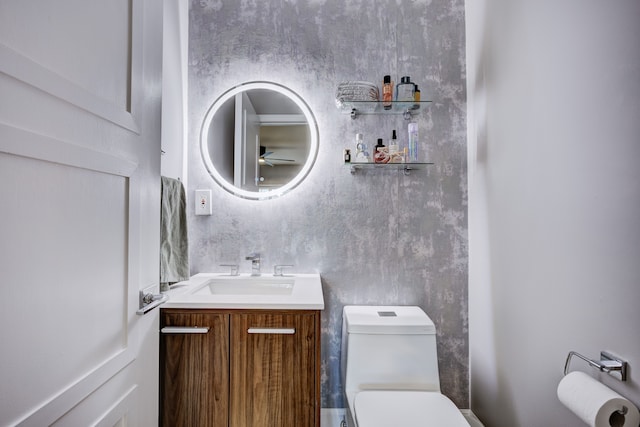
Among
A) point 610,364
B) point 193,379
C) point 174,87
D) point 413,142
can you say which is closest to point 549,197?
point 610,364

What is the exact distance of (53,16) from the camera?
66cm

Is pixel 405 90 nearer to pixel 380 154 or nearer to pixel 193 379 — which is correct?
pixel 380 154

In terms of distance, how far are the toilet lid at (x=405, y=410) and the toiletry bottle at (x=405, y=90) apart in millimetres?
1330

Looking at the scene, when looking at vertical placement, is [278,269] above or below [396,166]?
below

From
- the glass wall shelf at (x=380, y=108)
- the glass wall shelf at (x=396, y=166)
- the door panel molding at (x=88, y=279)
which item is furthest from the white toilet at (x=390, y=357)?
the glass wall shelf at (x=380, y=108)

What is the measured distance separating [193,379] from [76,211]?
0.80 metres

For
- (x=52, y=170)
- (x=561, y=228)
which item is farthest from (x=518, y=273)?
(x=52, y=170)

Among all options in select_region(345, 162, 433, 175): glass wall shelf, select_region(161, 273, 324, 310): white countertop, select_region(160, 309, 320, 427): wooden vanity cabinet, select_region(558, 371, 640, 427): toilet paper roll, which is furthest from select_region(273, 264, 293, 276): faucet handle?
select_region(558, 371, 640, 427): toilet paper roll

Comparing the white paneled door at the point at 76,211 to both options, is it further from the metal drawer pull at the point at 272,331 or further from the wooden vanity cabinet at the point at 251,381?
the metal drawer pull at the point at 272,331

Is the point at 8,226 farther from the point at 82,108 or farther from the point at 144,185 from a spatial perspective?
the point at 144,185

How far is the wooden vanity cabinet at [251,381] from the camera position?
122cm

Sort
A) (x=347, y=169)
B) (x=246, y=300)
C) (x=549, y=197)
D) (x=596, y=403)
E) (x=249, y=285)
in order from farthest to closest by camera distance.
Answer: (x=347, y=169), (x=249, y=285), (x=246, y=300), (x=549, y=197), (x=596, y=403)

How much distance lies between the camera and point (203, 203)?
1.75 m

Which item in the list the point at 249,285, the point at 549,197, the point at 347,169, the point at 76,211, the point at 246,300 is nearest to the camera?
the point at 76,211
